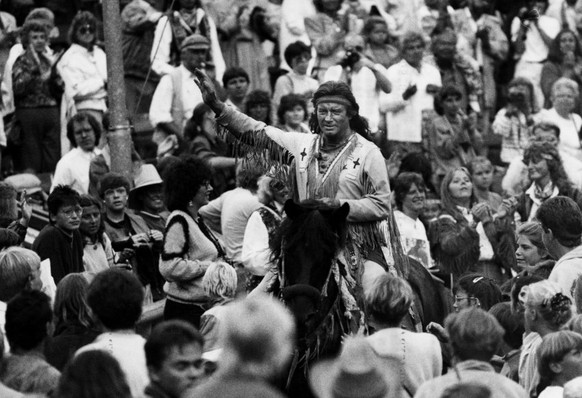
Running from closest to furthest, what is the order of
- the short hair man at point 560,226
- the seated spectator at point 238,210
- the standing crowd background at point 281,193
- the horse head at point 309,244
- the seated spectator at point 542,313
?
the standing crowd background at point 281,193 → the seated spectator at point 542,313 → the horse head at point 309,244 → the short hair man at point 560,226 → the seated spectator at point 238,210

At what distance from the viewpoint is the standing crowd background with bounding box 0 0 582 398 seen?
801 cm

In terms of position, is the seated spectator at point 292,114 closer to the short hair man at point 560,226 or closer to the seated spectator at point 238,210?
the seated spectator at point 238,210

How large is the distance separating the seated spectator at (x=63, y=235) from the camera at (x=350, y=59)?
20.8 ft

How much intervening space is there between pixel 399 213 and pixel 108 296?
790 cm

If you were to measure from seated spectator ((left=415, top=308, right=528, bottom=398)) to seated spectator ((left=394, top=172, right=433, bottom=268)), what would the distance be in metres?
7.70

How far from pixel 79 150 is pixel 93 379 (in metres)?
10.1

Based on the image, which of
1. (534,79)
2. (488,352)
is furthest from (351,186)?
(534,79)

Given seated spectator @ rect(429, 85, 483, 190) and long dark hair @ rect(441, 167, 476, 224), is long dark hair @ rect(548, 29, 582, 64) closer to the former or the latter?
seated spectator @ rect(429, 85, 483, 190)

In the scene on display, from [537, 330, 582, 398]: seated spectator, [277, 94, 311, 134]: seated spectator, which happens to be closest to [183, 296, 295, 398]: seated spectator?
[537, 330, 582, 398]: seated spectator

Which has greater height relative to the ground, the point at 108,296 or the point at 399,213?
the point at 108,296

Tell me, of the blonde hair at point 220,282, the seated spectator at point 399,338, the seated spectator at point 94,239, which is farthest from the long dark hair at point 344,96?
the seated spectator at point 399,338

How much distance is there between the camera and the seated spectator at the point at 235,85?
18500mm

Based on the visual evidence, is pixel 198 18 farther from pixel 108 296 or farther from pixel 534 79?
pixel 108 296

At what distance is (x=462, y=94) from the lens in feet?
68.1
